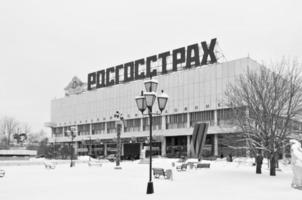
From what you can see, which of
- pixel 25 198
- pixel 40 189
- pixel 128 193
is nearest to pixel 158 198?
pixel 128 193

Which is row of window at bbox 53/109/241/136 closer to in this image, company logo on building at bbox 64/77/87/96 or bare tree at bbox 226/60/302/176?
company logo on building at bbox 64/77/87/96

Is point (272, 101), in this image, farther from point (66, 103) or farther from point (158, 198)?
point (66, 103)

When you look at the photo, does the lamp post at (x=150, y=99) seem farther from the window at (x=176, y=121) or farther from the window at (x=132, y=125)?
the window at (x=132, y=125)

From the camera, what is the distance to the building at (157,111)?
72125mm

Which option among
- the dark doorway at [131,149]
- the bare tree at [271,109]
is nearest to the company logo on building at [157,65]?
the dark doorway at [131,149]

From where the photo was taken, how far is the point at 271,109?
2700cm

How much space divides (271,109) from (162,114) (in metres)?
53.5

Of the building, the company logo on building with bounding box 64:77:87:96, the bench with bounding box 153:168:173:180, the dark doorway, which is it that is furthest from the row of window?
the bench with bounding box 153:168:173:180

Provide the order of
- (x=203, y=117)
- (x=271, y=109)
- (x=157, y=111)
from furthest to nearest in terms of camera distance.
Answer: (x=157, y=111), (x=203, y=117), (x=271, y=109)

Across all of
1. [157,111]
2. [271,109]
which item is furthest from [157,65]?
[271,109]

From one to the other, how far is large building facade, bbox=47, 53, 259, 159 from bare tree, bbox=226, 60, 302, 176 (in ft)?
86.8

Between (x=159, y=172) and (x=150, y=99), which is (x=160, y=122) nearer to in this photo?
(x=159, y=172)

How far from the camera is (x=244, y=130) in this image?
92.2 ft

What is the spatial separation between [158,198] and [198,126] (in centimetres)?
4167
